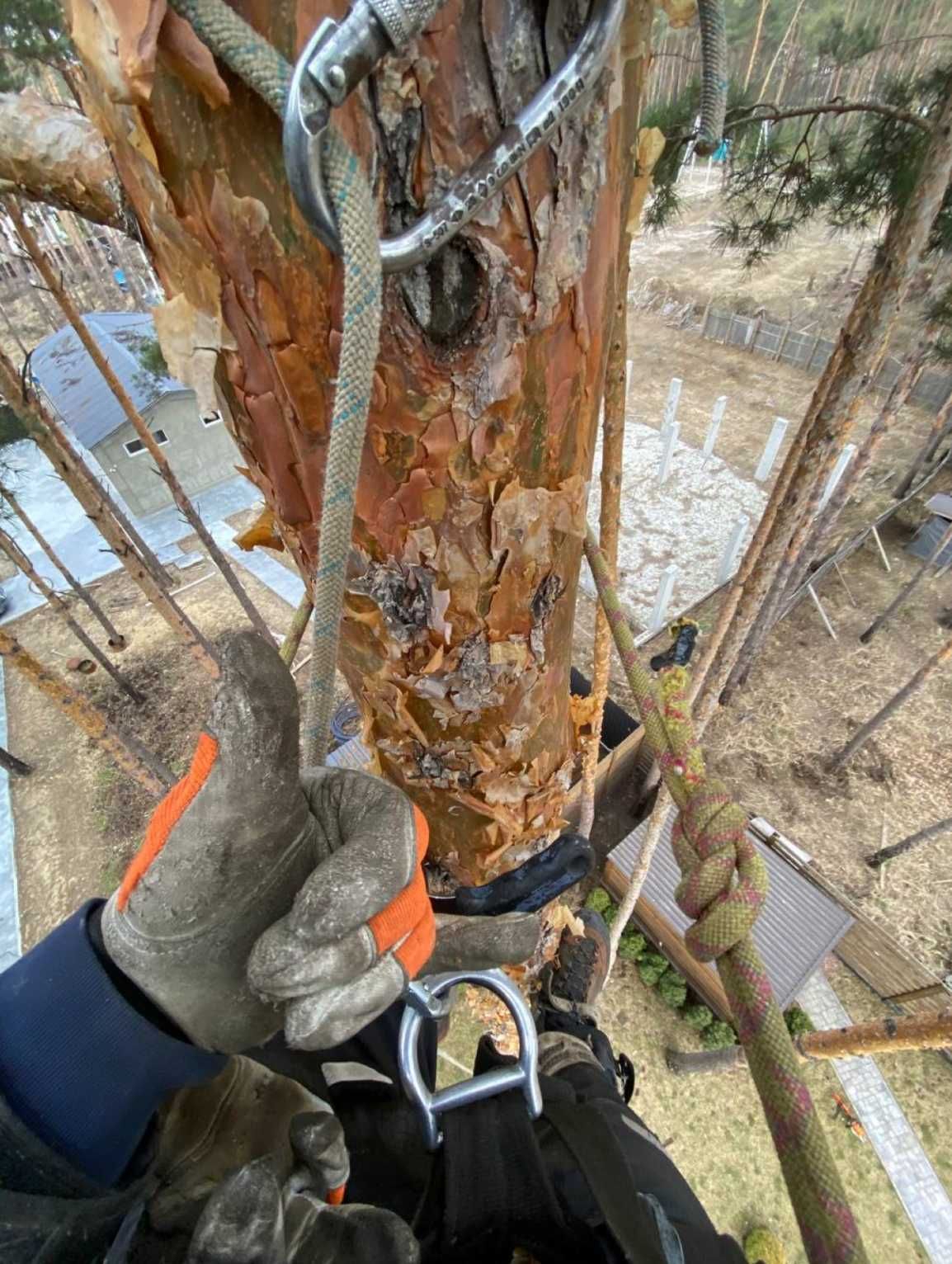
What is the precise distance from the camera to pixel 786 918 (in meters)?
4.58

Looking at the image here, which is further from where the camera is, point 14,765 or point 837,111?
point 14,765

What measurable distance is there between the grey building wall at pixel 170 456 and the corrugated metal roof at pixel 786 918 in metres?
8.49

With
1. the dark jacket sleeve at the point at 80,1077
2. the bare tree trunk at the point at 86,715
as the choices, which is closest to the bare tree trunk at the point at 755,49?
the bare tree trunk at the point at 86,715

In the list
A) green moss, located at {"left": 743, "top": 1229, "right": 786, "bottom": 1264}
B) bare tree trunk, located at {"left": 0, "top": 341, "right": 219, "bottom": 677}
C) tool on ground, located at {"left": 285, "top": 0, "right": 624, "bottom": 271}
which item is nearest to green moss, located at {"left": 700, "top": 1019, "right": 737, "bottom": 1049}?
green moss, located at {"left": 743, "top": 1229, "right": 786, "bottom": 1264}

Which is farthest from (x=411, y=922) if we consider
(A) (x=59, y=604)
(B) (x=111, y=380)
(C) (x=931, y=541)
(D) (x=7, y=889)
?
(C) (x=931, y=541)

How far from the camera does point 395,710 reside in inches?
46.8

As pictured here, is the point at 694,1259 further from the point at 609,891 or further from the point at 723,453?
the point at 723,453

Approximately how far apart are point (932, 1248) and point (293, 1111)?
4958mm

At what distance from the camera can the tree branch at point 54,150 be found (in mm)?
958

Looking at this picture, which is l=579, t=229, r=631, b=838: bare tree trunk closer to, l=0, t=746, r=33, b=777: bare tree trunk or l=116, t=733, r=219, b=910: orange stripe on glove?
l=116, t=733, r=219, b=910: orange stripe on glove

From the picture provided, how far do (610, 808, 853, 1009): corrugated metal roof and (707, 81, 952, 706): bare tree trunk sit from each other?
1.85 m

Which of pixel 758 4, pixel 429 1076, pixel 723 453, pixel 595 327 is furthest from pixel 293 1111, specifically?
pixel 758 4

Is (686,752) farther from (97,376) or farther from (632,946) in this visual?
(97,376)

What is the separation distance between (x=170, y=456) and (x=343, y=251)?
34.1ft
